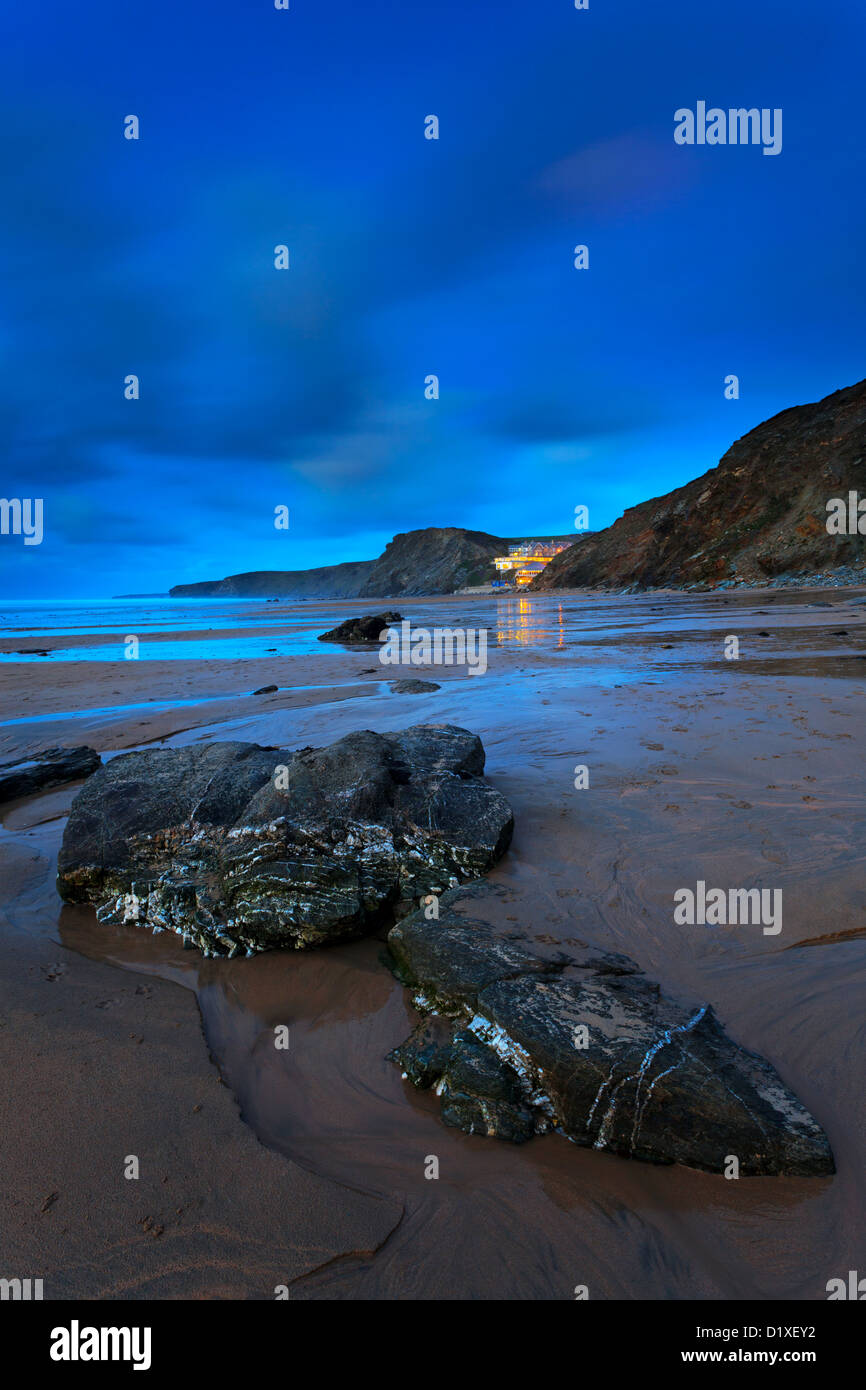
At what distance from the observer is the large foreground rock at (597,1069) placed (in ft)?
7.91

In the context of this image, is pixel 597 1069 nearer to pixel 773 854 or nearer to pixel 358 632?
pixel 773 854

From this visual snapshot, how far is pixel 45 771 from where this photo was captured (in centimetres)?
730

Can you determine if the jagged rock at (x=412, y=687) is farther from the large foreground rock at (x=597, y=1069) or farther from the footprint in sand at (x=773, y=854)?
the large foreground rock at (x=597, y=1069)

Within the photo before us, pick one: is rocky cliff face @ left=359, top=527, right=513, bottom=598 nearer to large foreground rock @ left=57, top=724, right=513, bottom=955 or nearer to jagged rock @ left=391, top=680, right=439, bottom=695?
jagged rock @ left=391, top=680, right=439, bottom=695

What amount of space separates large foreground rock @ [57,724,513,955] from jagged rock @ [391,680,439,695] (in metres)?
6.39

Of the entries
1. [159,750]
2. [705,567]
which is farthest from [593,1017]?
[705,567]

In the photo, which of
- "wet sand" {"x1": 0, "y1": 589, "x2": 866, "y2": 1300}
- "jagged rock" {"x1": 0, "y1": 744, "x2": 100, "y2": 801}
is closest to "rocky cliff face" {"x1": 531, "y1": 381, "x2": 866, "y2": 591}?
"wet sand" {"x1": 0, "y1": 589, "x2": 866, "y2": 1300}

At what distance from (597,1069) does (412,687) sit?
9.71m

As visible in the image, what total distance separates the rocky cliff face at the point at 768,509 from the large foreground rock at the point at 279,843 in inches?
1779

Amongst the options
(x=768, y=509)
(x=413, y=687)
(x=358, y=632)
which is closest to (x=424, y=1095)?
(x=413, y=687)

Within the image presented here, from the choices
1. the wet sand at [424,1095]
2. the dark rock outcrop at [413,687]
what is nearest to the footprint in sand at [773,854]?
the wet sand at [424,1095]

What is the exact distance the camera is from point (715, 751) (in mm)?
6754
